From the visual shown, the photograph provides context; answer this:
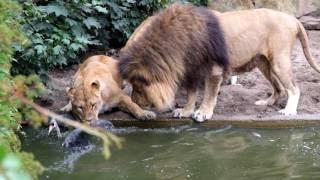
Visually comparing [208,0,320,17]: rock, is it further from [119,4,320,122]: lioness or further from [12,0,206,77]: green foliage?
[119,4,320,122]: lioness

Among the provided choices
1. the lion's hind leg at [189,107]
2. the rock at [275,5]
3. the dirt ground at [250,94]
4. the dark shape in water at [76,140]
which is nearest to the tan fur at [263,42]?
the lion's hind leg at [189,107]

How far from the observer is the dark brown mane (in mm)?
6391

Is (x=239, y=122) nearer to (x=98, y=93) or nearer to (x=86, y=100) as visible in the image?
(x=98, y=93)

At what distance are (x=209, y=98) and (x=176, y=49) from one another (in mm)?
780

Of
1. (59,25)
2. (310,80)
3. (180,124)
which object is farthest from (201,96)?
(59,25)

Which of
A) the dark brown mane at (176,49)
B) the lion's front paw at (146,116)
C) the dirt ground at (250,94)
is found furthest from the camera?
the dirt ground at (250,94)

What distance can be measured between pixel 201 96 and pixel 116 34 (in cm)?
223

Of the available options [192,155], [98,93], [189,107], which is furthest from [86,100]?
[192,155]

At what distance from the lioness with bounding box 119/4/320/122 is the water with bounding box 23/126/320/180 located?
0.46 m

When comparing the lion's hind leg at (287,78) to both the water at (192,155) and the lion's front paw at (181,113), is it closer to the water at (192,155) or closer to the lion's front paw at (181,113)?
the water at (192,155)

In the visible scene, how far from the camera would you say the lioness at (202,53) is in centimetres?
642

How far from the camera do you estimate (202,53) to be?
6488 mm

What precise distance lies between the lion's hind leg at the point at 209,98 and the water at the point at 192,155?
0.18 meters

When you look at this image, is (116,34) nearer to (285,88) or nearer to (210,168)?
(285,88)
